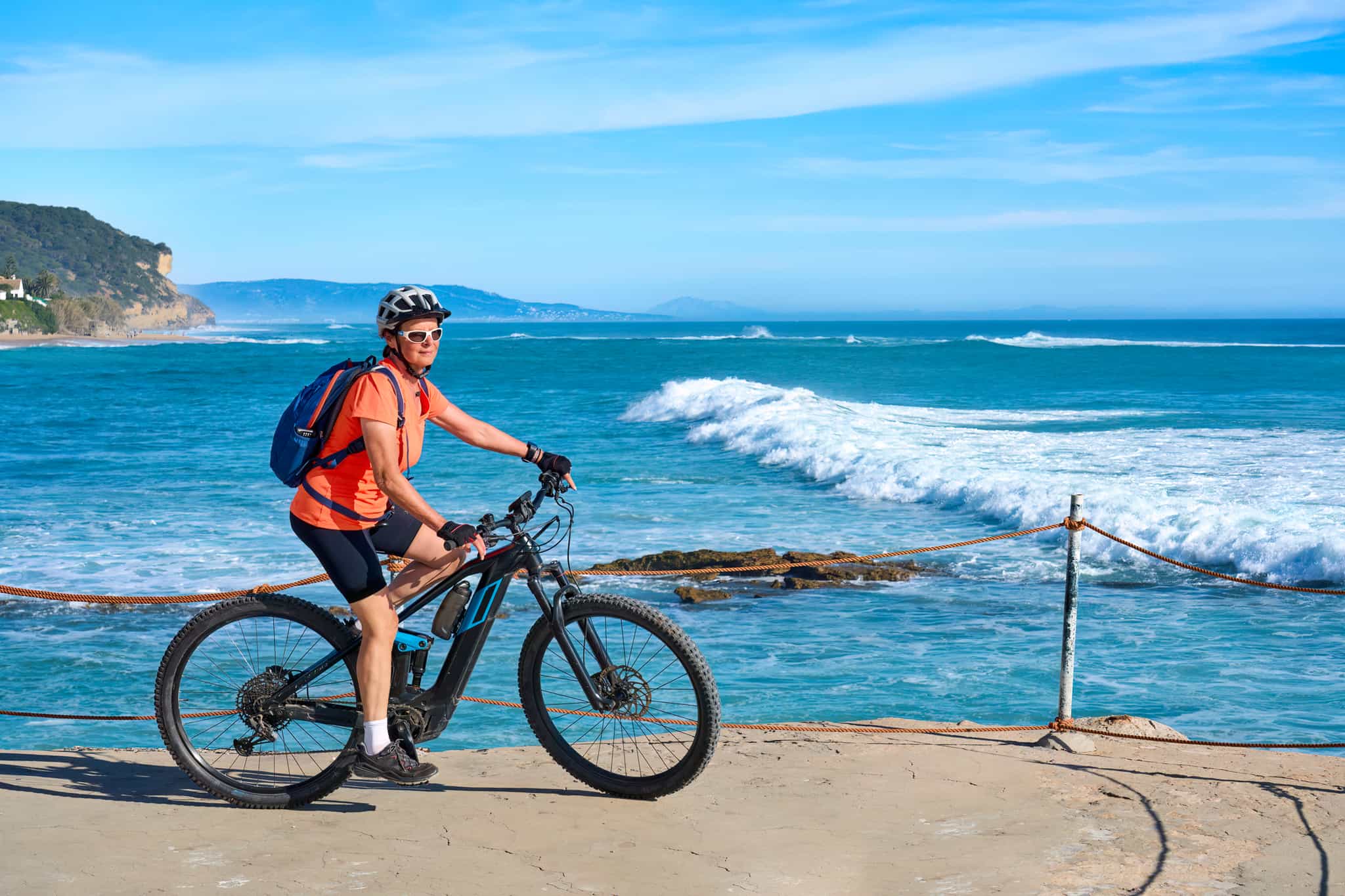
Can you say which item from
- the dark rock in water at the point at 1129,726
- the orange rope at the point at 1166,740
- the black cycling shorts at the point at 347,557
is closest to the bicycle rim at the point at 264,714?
the black cycling shorts at the point at 347,557

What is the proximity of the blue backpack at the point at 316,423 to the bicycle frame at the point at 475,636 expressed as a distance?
2.05 ft

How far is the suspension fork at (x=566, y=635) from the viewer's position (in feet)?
13.6

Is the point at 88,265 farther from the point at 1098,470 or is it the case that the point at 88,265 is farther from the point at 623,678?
the point at 623,678

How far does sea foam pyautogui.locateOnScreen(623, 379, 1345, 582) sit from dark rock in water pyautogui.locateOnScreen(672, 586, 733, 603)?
14.4 feet

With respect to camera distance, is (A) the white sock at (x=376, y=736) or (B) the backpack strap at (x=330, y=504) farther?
(A) the white sock at (x=376, y=736)

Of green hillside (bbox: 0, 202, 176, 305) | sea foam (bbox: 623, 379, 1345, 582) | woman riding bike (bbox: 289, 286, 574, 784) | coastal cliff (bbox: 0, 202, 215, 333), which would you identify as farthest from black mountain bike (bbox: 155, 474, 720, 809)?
green hillside (bbox: 0, 202, 176, 305)

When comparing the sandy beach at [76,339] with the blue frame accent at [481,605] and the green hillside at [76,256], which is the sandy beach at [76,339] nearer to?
the green hillside at [76,256]

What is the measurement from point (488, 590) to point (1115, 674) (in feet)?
17.6

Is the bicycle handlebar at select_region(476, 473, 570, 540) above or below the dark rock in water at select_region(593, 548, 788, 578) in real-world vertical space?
above

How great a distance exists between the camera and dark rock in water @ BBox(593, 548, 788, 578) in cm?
1098

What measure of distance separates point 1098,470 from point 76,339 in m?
127

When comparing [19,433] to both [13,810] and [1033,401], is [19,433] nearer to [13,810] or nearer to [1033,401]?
[13,810]

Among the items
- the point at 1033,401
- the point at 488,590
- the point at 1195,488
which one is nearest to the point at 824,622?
the point at 488,590

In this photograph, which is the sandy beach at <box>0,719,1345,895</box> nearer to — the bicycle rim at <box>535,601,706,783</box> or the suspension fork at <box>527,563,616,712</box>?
the bicycle rim at <box>535,601,706,783</box>
